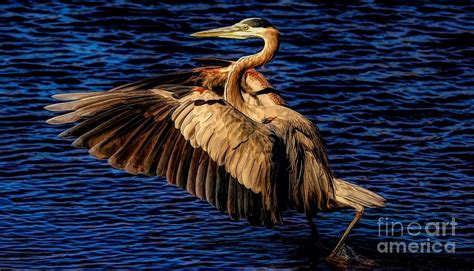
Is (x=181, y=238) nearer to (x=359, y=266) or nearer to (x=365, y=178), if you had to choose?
(x=359, y=266)

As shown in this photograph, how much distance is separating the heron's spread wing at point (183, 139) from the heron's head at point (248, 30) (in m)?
1.16

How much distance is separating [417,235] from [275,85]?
4.27 m

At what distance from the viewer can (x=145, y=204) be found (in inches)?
422

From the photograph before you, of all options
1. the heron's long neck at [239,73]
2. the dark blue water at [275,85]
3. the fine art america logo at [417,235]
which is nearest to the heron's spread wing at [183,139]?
the heron's long neck at [239,73]

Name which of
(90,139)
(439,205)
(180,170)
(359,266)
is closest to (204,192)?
(180,170)

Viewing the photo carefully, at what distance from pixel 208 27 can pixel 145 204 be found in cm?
532

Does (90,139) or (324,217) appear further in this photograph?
(324,217)

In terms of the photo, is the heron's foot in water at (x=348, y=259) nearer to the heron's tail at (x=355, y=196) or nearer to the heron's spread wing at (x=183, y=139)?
the heron's tail at (x=355, y=196)

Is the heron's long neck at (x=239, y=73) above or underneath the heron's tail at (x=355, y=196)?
above

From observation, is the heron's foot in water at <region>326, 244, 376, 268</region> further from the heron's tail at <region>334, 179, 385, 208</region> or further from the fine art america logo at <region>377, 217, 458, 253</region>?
the heron's tail at <region>334, 179, 385, 208</region>

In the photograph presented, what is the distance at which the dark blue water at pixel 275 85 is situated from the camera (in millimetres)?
9828

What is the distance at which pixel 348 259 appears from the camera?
9586mm

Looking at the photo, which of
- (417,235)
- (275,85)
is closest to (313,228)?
(417,235)

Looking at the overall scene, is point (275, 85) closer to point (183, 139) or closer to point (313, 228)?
point (313, 228)
